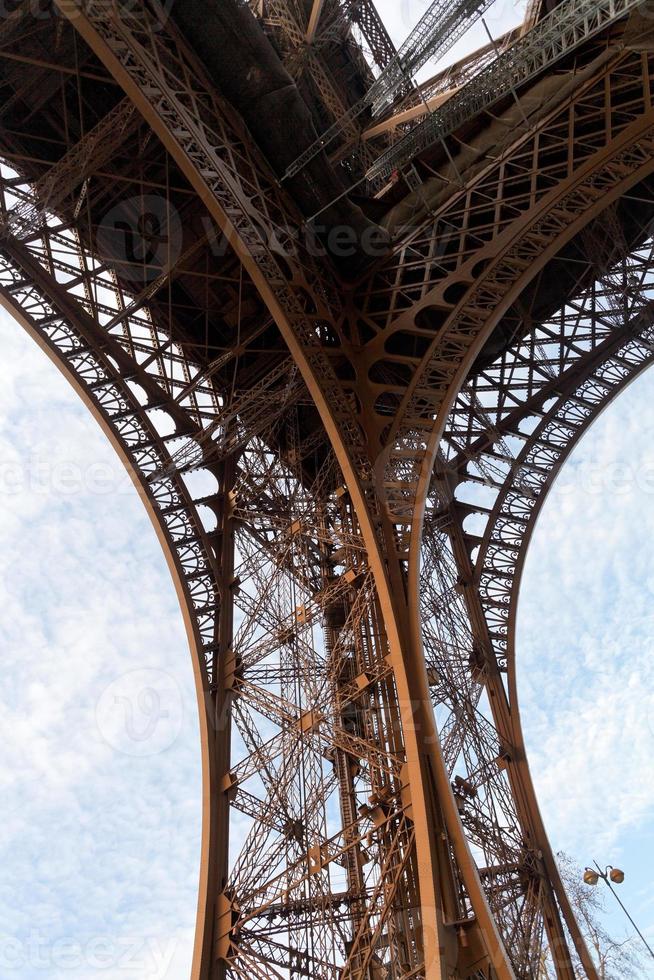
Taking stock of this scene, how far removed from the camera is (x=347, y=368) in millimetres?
17047

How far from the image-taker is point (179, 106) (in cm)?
1263

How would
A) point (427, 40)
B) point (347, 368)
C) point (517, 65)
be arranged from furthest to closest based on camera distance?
point (347, 368) → point (427, 40) → point (517, 65)

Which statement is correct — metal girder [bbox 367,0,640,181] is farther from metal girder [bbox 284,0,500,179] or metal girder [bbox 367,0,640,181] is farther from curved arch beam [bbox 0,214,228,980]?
curved arch beam [bbox 0,214,228,980]

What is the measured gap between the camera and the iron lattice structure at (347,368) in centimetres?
1338

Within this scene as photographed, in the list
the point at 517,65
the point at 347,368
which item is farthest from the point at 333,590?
the point at 517,65

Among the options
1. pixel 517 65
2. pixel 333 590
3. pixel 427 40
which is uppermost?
pixel 427 40

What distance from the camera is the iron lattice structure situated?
13.4 m

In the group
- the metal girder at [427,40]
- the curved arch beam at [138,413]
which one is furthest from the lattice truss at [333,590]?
the metal girder at [427,40]

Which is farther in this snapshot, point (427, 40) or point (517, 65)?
point (427, 40)

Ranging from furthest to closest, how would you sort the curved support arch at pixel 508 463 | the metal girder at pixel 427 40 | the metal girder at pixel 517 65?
the curved support arch at pixel 508 463 → the metal girder at pixel 427 40 → the metal girder at pixel 517 65

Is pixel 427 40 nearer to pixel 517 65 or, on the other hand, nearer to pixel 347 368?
pixel 517 65

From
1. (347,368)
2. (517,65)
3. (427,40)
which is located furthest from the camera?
(347,368)

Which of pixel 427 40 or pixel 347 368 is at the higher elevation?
pixel 427 40

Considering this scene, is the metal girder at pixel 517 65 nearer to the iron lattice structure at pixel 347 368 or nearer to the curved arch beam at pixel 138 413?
the iron lattice structure at pixel 347 368
